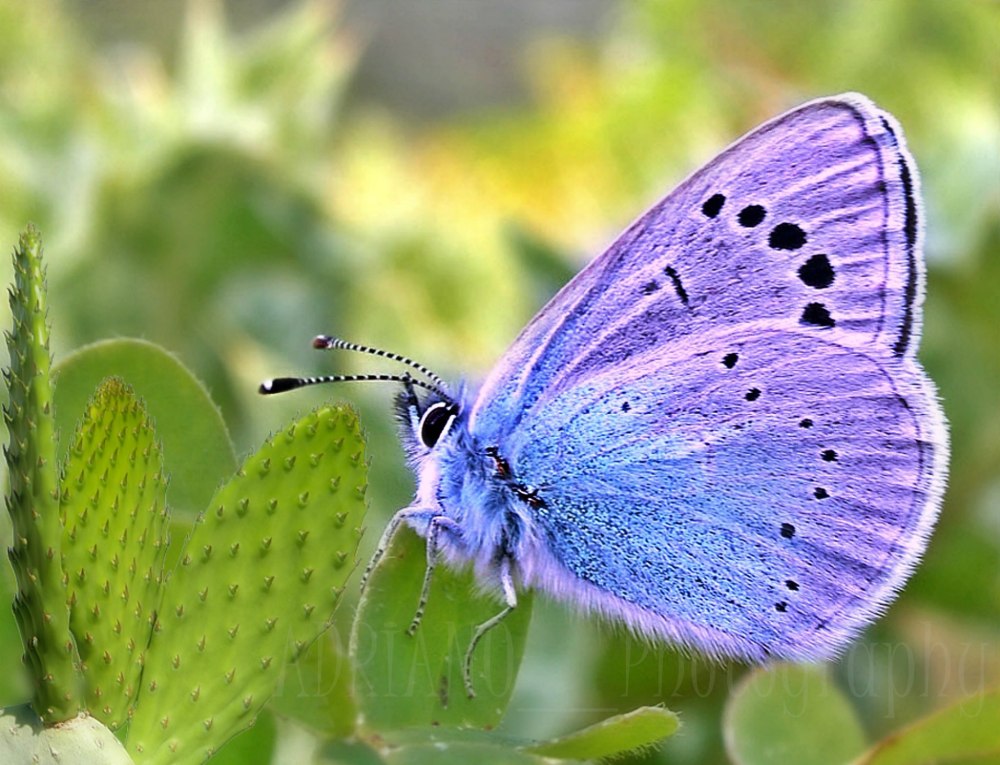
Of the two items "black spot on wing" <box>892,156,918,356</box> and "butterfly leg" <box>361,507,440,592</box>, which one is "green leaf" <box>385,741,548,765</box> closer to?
"butterfly leg" <box>361,507,440,592</box>

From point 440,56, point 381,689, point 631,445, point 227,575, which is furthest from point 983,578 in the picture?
point 440,56

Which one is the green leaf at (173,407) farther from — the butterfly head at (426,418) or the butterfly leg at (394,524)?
the butterfly head at (426,418)

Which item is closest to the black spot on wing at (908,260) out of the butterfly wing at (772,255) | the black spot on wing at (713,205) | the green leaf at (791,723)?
the butterfly wing at (772,255)

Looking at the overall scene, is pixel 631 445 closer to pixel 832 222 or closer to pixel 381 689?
pixel 832 222

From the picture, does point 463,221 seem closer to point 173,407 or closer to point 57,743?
point 173,407

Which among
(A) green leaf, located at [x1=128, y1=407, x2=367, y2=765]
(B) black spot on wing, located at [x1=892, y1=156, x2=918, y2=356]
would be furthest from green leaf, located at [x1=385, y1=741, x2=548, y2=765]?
(B) black spot on wing, located at [x1=892, y1=156, x2=918, y2=356]
